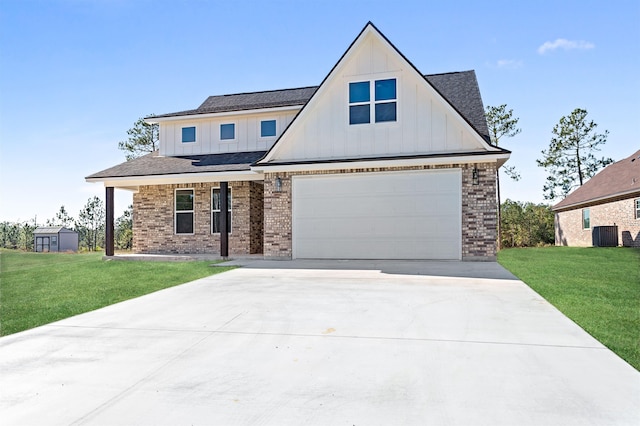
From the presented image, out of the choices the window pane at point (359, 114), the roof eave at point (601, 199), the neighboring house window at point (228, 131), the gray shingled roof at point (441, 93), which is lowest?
the roof eave at point (601, 199)

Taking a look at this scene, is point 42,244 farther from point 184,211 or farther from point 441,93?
point 441,93

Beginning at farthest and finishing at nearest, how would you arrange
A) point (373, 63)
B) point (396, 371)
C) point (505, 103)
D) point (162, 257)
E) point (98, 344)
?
1. point (505, 103)
2. point (162, 257)
3. point (373, 63)
4. point (98, 344)
5. point (396, 371)

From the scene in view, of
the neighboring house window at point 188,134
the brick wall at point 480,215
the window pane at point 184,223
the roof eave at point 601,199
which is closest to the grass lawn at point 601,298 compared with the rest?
the brick wall at point 480,215

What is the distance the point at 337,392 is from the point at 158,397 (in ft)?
4.66

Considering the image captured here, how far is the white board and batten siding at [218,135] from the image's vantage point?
16.1 meters

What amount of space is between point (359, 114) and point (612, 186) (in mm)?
19601

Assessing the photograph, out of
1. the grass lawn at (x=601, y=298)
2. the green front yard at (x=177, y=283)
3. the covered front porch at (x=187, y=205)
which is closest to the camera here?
the grass lawn at (x=601, y=298)

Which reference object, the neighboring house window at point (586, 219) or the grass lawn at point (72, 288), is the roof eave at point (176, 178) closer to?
the grass lawn at point (72, 288)

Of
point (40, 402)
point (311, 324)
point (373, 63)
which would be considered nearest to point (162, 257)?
point (373, 63)

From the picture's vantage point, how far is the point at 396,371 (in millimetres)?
3578

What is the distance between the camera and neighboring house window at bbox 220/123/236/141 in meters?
16.5

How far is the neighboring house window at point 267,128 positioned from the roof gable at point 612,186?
18511 mm

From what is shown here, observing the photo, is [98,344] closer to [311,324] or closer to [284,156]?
[311,324]

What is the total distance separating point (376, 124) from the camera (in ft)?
41.0
